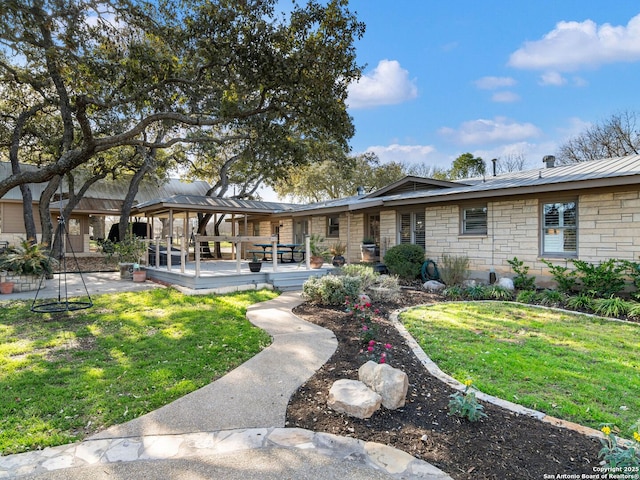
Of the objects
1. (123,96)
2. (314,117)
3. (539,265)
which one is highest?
(123,96)

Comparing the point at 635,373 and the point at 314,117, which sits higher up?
the point at 314,117

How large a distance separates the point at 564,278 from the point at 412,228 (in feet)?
15.8

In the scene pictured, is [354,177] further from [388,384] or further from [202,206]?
[388,384]

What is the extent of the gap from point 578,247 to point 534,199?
61.2 inches

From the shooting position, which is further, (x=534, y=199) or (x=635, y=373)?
(x=534, y=199)

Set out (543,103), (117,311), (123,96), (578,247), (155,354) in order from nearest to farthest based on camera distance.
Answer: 1. (155,354)
2. (117,311)
3. (578,247)
4. (123,96)
5. (543,103)

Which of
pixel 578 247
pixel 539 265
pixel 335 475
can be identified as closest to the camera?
pixel 335 475

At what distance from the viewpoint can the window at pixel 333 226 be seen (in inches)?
619

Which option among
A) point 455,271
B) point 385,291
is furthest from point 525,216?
point 385,291

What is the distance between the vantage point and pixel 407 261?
10930 mm

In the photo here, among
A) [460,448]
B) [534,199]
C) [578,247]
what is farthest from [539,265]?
[460,448]

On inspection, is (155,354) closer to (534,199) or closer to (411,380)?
(411,380)

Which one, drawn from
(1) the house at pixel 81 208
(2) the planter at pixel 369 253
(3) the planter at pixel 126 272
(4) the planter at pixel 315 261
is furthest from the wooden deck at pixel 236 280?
(1) the house at pixel 81 208

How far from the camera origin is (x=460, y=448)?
2.55 metres
